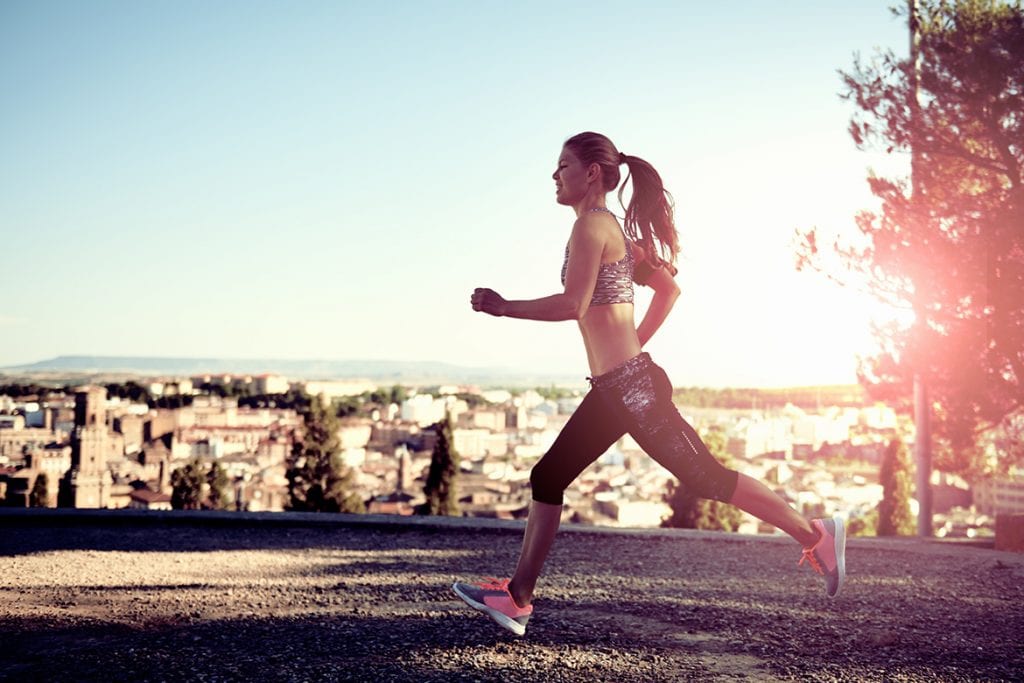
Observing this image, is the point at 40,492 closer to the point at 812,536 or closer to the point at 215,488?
the point at 215,488

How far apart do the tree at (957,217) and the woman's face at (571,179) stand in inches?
230

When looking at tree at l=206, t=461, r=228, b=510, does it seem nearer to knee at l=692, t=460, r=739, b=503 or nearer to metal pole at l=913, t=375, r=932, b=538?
metal pole at l=913, t=375, r=932, b=538

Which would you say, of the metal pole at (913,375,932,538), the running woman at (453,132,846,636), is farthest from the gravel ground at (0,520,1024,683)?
the metal pole at (913,375,932,538)

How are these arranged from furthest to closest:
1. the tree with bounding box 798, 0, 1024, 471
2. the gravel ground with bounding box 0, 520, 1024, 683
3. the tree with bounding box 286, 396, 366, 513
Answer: the tree with bounding box 286, 396, 366, 513 < the tree with bounding box 798, 0, 1024, 471 < the gravel ground with bounding box 0, 520, 1024, 683

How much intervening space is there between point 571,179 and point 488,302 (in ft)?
2.67

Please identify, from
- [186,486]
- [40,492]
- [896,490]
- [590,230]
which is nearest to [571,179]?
[590,230]

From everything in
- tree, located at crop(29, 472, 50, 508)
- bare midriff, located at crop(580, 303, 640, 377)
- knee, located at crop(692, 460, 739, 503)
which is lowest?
tree, located at crop(29, 472, 50, 508)

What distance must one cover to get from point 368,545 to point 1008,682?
452 cm

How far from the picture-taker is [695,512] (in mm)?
13023

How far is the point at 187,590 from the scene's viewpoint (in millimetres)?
4789

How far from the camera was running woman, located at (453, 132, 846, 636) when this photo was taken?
312 centimetres

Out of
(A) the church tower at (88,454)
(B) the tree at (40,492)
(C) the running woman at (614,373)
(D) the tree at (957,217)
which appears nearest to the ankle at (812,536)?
(C) the running woman at (614,373)

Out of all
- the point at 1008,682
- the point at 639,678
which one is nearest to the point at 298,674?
the point at 639,678

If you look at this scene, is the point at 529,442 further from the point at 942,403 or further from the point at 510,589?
the point at 510,589
